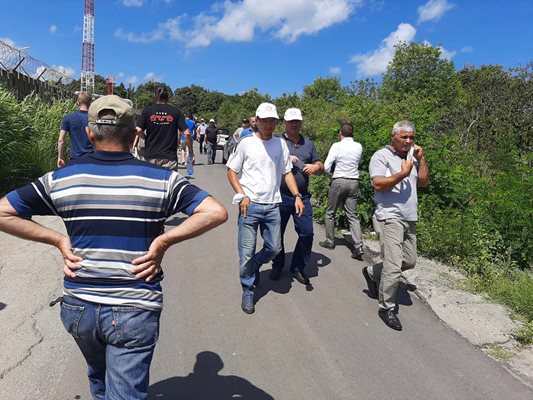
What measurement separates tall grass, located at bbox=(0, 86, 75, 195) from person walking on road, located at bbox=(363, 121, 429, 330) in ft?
24.2

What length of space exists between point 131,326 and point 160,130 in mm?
5265

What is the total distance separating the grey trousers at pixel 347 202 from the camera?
6.52m

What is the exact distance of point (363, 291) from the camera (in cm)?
516

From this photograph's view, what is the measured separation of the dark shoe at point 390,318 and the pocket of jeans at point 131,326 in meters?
2.96

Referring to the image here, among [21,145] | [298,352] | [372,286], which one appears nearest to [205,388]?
[298,352]

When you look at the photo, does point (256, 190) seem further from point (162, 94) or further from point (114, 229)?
point (162, 94)

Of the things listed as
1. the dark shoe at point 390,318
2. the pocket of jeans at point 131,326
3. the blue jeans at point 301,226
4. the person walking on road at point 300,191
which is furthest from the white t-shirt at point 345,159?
the pocket of jeans at point 131,326

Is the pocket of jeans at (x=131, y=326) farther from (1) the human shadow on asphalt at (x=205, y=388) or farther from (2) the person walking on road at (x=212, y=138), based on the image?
(2) the person walking on road at (x=212, y=138)

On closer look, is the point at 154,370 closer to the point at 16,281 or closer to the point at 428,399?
the point at 428,399

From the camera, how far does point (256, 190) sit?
176 inches

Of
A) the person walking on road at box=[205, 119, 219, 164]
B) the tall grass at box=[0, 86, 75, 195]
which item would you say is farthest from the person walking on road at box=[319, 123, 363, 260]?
the person walking on road at box=[205, 119, 219, 164]

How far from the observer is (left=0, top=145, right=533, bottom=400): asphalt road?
3154 millimetres

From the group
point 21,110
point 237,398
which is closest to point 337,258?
point 237,398

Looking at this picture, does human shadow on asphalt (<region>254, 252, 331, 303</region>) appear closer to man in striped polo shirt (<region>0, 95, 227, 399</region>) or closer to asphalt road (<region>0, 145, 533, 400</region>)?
asphalt road (<region>0, 145, 533, 400</region>)
